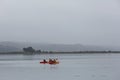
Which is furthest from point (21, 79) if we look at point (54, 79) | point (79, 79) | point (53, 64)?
Result: point (53, 64)

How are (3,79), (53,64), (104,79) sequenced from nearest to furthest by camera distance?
(104,79), (3,79), (53,64)

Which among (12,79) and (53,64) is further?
(53,64)

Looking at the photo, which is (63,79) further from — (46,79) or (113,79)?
(113,79)

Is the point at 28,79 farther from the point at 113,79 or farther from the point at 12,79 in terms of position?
the point at 113,79

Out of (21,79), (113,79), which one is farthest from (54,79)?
(113,79)

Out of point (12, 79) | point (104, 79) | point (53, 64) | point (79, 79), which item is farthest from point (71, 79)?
point (53, 64)

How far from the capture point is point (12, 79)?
45906 millimetres

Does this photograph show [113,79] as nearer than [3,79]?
Yes

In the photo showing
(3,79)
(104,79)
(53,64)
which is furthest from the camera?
(53,64)

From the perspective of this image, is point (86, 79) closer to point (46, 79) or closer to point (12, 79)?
point (46, 79)

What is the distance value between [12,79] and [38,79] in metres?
3.28

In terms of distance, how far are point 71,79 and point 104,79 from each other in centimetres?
376

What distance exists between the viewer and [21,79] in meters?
45.5

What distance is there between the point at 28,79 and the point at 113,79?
9.71m
